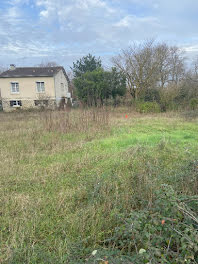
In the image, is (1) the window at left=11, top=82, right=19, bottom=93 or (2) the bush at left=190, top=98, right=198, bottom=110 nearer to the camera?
(2) the bush at left=190, top=98, right=198, bottom=110

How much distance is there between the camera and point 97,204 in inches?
92.7

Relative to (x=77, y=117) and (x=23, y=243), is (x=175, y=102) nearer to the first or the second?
(x=77, y=117)

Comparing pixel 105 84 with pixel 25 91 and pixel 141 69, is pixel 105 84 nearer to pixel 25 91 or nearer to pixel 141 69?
pixel 141 69

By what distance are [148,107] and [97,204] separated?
12790 millimetres

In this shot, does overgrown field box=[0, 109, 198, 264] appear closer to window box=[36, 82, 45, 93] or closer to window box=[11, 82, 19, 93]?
window box=[36, 82, 45, 93]

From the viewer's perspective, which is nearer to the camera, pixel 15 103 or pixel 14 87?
pixel 14 87

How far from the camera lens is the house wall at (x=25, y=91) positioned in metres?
21.8

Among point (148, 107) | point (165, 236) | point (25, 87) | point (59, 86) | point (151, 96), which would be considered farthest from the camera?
point (59, 86)

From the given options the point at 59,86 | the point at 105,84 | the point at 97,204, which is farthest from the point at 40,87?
the point at 97,204

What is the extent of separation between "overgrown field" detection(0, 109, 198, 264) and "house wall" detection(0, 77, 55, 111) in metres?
18.6

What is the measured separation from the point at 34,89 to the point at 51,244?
23.1m

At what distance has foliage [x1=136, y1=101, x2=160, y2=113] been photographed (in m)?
13.9

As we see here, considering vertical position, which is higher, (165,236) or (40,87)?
(40,87)

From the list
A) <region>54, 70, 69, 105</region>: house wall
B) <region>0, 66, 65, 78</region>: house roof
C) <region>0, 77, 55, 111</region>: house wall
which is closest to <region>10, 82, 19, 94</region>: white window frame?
<region>0, 77, 55, 111</region>: house wall
